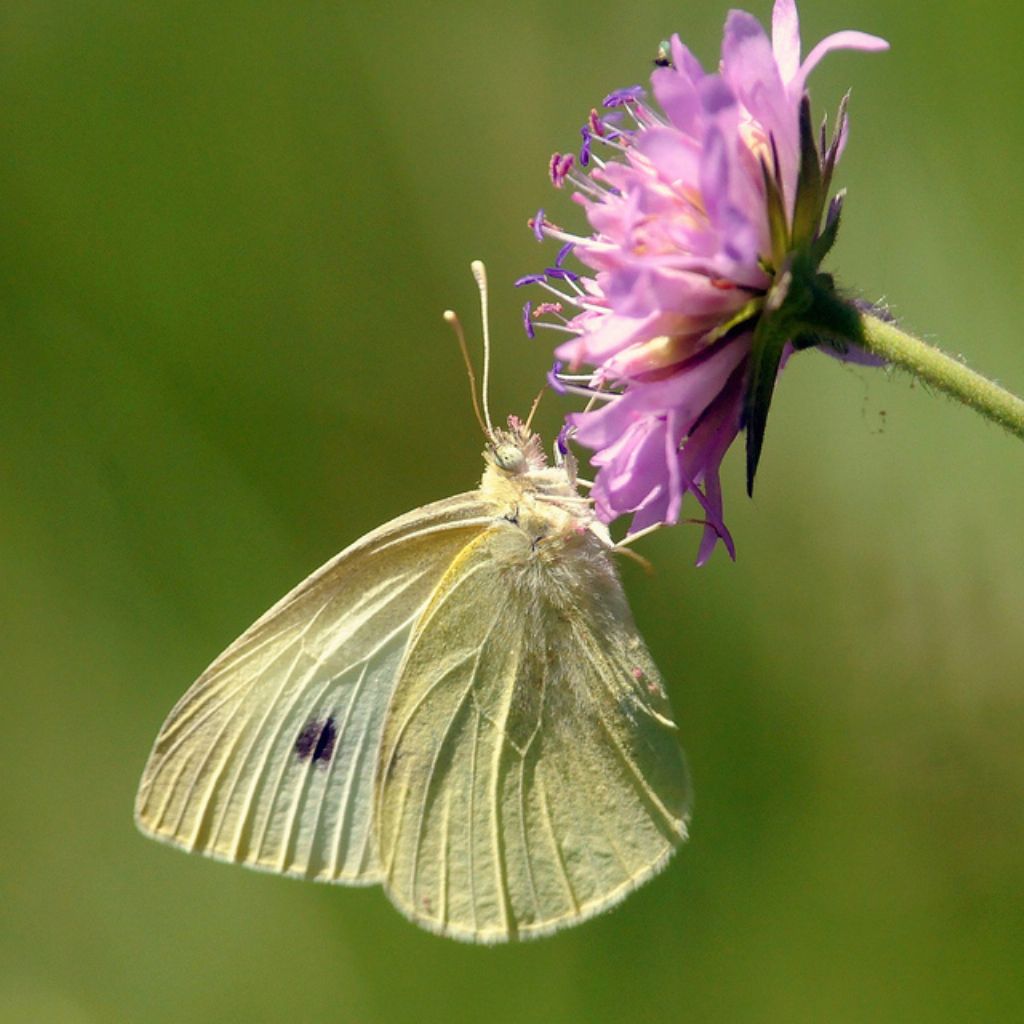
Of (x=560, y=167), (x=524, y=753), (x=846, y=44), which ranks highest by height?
(x=560, y=167)

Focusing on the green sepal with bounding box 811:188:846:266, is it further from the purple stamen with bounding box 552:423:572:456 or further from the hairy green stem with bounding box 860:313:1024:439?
the purple stamen with bounding box 552:423:572:456

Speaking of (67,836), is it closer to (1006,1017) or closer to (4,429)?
(4,429)

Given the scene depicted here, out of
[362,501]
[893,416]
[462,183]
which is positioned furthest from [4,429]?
[893,416]

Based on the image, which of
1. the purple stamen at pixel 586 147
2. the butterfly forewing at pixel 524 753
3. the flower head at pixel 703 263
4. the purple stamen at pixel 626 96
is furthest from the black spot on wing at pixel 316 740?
the purple stamen at pixel 626 96

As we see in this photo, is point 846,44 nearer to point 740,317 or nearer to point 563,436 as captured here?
point 740,317

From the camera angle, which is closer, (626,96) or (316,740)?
(626,96)

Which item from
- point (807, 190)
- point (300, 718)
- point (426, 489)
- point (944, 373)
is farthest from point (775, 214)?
point (426, 489)
